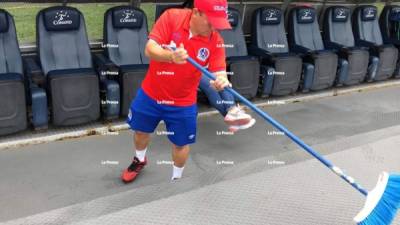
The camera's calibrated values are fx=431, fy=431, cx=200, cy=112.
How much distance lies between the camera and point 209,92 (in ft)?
13.8

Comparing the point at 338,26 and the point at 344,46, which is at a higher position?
the point at 338,26

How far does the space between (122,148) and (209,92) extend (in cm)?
105

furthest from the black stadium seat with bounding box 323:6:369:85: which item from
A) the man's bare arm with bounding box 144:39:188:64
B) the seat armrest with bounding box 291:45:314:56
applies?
the man's bare arm with bounding box 144:39:188:64

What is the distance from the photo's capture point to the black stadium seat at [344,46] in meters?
5.76

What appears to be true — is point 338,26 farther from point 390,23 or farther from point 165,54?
point 165,54

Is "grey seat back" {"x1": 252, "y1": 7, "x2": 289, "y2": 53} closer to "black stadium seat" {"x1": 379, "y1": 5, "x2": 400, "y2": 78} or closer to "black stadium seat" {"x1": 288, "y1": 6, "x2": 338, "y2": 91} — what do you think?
"black stadium seat" {"x1": 288, "y1": 6, "x2": 338, "y2": 91}

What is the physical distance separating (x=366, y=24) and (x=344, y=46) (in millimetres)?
1018

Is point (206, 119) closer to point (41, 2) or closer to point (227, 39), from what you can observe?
point (227, 39)

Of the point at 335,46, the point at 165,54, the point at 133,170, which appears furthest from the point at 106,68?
the point at 335,46

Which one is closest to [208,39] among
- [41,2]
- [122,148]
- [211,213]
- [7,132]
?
[211,213]

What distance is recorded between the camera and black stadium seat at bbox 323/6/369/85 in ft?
18.9

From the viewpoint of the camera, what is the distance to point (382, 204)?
163cm

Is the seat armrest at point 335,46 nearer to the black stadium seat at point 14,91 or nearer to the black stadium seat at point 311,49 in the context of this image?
the black stadium seat at point 311,49

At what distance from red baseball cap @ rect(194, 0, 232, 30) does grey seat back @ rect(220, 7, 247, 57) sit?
303 centimetres
